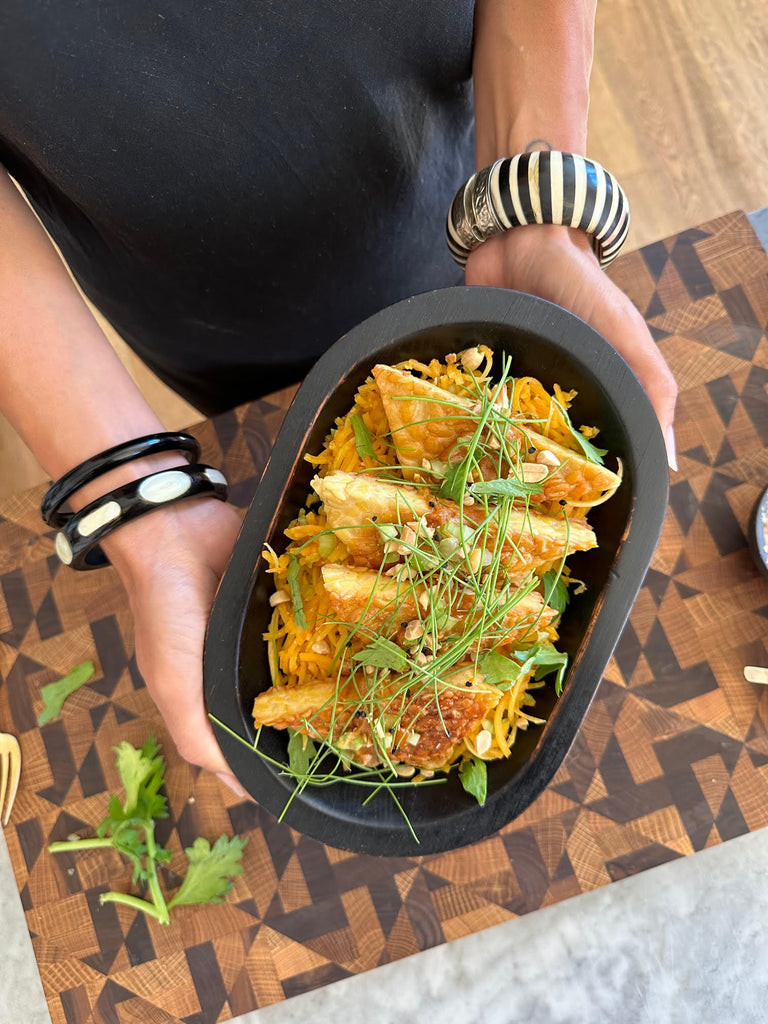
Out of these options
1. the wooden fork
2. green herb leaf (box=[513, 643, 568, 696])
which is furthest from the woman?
the wooden fork

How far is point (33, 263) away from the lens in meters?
1.08

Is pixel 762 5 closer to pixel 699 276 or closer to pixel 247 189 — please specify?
pixel 699 276

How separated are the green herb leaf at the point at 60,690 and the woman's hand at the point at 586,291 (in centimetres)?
110

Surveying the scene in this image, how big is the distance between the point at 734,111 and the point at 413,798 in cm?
202

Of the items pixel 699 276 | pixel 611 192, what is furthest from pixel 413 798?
pixel 699 276

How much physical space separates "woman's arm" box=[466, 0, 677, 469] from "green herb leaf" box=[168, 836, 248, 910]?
1044mm

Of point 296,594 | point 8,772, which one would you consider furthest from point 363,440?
point 8,772

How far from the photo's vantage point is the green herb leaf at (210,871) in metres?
1.40

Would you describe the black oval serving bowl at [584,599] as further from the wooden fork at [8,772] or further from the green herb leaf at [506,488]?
the wooden fork at [8,772]

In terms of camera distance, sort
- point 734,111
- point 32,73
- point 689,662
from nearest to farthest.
→ point 32,73 < point 689,662 < point 734,111

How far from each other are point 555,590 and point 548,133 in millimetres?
677

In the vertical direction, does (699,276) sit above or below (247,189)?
below

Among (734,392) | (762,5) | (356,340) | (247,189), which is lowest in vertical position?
(734,392)

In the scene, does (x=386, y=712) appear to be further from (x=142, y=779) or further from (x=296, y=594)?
(x=142, y=779)
